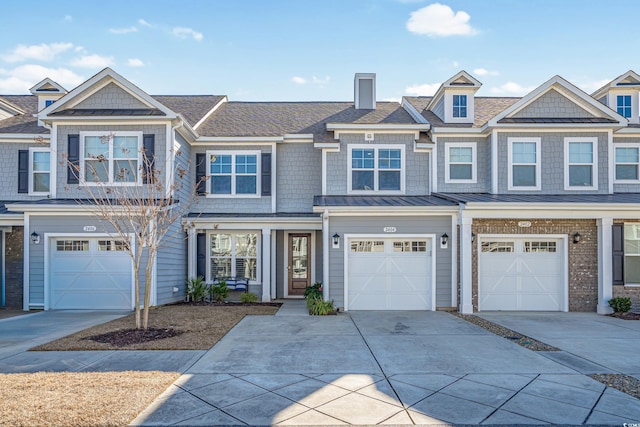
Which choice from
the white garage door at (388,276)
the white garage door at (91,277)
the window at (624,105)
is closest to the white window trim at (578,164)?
the window at (624,105)

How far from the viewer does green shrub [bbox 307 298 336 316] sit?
1103 cm

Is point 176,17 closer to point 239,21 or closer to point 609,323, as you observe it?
point 239,21

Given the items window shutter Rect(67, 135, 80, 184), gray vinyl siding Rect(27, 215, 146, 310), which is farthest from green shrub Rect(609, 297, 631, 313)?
window shutter Rect(67, 135, 80, 184)

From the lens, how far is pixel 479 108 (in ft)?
51.8

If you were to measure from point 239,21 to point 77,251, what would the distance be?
8.07 meters

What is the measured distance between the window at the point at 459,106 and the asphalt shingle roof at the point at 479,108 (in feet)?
1.43

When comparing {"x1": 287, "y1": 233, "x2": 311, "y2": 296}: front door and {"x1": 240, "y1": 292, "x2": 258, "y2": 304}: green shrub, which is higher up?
{"x1": 287, "y1": 233, "x2": 311, "y2": 296}: front door

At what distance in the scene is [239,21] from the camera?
12656 millimetres

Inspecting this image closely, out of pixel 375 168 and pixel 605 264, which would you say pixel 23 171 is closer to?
pixel 375 168

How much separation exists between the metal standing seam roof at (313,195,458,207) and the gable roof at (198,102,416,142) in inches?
89.5

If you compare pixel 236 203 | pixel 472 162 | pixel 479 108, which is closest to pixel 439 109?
pixel 479 108

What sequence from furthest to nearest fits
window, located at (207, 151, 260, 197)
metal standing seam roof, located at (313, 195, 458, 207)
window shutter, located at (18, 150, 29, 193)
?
window, located at (207, 151, 260, 197) → window shutter, located at (18, 150, 29, 193) → metal standing seam roof, located at (313, 195, 458, 207)

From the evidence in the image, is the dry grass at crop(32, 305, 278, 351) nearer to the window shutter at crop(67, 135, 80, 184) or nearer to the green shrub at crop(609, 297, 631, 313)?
the window shutter at crop(67, 135, 80, 184)

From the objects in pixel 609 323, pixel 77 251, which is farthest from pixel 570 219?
pixel 77 251
